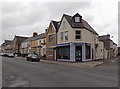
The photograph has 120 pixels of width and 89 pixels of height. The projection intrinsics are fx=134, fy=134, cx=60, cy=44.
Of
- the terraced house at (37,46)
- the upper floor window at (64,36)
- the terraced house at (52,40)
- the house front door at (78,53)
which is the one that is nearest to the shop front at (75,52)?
the house front door at (78,53)

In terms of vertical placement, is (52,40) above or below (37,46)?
above

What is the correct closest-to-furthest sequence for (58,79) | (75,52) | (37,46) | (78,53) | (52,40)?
(58,79) < (75,52) < (78,53) < (52,40) < (37,46)

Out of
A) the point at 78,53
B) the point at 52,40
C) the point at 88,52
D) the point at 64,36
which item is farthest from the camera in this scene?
the point at 52,40

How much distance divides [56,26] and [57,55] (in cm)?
674

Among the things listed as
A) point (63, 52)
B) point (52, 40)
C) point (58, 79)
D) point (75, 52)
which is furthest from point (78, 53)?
point (58, 79)

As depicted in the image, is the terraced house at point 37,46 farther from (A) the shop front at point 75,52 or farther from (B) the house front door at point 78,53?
(B) the house front door at point 78,53

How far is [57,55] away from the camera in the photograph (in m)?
28.6

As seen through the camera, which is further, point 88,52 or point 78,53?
point 88,52

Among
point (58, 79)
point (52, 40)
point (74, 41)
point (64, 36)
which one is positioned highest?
point (64, 36)

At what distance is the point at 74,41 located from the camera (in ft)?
82.4

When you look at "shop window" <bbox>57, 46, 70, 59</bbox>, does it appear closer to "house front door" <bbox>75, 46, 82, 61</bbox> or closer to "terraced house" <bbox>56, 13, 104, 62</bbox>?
"terraced house" <bbox>56, 13, 104, 62</bbox>

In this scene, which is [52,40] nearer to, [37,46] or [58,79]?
[37,46]

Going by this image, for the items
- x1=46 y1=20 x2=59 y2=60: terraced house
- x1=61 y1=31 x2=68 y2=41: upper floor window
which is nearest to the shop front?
x1=61 y1=31 x2=68 y2=41: upper floor window

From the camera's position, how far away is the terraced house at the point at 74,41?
2492 centimetres
